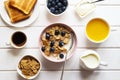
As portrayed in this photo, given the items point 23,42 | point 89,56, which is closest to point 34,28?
point 23,42

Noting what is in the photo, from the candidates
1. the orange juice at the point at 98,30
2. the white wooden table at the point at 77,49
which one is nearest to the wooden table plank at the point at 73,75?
the white wooden table at the point at 77,49

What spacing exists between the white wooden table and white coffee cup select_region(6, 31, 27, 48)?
29 millimetres

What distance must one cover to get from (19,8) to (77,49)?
0.24m


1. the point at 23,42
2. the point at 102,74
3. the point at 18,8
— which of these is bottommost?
the point at 102,74

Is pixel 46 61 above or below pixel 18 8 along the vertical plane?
below

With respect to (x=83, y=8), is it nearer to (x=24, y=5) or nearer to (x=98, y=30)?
(x=98, y=30)

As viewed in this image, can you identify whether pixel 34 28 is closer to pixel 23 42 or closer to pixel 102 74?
pixel 23 42

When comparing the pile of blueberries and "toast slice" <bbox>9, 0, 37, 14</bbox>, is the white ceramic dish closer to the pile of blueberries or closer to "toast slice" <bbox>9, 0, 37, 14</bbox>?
the pile of blueberries

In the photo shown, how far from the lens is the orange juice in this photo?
1272 millimetres

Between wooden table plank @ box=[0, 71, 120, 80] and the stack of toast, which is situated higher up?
the stack of toast

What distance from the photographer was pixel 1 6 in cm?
128

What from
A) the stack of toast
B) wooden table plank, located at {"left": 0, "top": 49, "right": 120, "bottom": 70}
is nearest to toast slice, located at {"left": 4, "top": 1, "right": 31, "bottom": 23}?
the stack of toast

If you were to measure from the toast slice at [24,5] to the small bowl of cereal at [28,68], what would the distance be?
16 cm

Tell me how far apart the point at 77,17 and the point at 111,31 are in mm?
128
